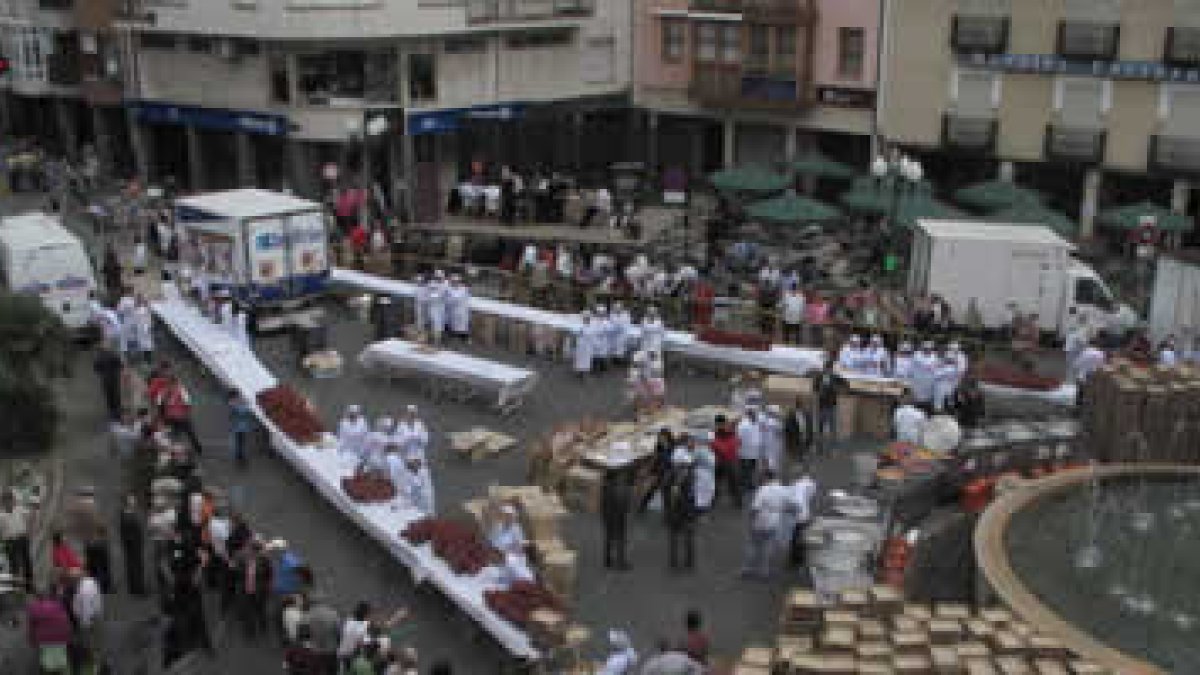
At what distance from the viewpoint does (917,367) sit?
24375 millimetres

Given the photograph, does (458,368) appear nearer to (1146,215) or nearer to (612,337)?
(612,337)

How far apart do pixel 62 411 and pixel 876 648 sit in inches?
678

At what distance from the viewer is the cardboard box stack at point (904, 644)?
13422 mm

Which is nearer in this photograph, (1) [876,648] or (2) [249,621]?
(1) [876,648]

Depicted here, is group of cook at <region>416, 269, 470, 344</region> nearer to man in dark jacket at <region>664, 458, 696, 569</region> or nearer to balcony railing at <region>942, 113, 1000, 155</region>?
man in dark jacket at <region>664, 458, 696, 569</region>

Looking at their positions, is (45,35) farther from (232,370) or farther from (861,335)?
(861,335)

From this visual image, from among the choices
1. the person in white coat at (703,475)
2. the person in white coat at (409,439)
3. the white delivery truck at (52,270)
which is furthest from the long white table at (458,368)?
the white delivery truck at (52,270)

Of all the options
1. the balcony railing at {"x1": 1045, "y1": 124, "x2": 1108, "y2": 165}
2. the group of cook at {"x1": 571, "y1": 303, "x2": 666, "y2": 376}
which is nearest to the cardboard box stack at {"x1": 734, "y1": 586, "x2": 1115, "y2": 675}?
the group of cook at {"x1": 571, "y1": 303, "x2": 666, "y2": 376}

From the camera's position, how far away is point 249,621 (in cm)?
1692

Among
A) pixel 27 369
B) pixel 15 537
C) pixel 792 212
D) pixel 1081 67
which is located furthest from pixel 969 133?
pixel 15 537

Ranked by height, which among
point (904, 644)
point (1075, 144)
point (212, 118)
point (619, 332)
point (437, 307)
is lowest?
point (904, 644)

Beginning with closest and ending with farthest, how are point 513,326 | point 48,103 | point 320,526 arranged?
point 320,526
point 513,326
point 48,103

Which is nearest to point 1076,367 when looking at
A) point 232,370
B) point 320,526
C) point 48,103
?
point 320,526

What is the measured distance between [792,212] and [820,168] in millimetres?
7697
